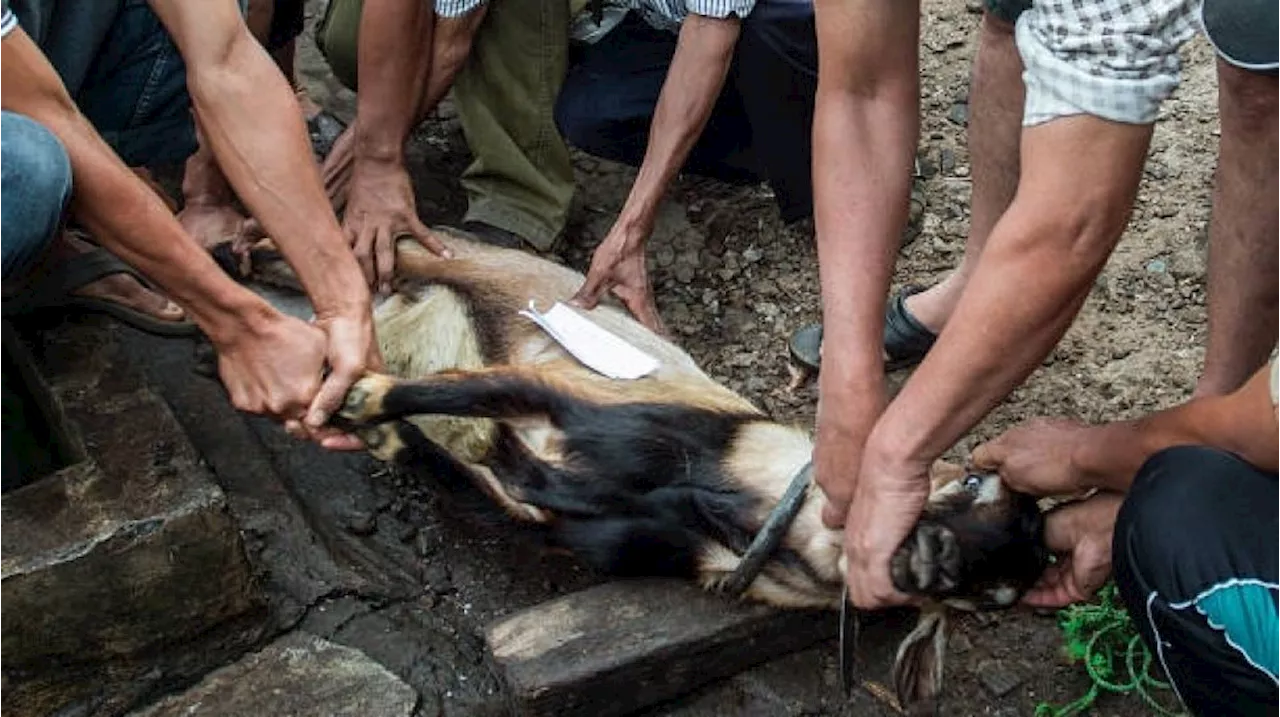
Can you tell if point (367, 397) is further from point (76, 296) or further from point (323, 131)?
point (323, 131)

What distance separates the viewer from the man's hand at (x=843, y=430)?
8.59ft

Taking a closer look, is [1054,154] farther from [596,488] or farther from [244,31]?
[244,31]

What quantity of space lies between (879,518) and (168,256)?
4.99 feet

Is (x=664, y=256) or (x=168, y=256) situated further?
(x=664, y=256)

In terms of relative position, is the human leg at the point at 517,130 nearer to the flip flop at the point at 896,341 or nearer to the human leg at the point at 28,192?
the flip flop at the point at 896,341

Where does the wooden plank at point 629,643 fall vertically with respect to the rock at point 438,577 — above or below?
above

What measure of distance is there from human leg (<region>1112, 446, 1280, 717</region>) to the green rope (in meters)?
0.63

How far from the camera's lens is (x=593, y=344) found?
3502 millimetres

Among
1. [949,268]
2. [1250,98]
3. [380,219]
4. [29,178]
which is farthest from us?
[949,268]

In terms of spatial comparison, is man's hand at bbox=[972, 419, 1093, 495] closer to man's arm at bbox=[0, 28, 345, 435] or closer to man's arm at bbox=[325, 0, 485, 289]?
man's arm at bbox=[0, 28, 345, 435]

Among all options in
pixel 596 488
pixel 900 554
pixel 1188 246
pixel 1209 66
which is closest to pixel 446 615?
pixel 596 488

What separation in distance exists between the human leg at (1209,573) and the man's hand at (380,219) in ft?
6.77

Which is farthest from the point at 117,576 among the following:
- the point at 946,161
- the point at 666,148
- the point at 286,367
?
the point at 946,161

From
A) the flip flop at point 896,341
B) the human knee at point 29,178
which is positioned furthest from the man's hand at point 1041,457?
the human knee at point 29,178
